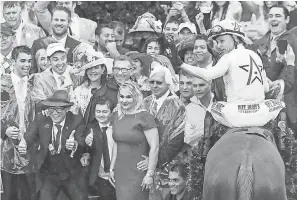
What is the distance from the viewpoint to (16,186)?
11.6 meters

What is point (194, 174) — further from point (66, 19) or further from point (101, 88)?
point (66, 19)

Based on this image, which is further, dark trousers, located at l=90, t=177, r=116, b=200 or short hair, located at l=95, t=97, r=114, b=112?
short hair, located at l=95, t=97, r=114, b=112

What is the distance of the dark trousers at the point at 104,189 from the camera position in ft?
36.9

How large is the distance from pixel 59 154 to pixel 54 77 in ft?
4.48

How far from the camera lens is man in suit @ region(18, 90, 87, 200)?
11109 mm

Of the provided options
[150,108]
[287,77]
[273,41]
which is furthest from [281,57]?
[150,108]

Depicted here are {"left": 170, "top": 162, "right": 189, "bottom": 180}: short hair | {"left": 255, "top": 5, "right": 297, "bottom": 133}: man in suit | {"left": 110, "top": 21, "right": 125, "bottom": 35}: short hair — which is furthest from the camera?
{"left": 110, "top": 21, "right": 125, "bottom": 35}: short hair

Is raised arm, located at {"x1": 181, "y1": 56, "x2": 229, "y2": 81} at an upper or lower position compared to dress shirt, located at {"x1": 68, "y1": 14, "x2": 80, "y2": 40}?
lower

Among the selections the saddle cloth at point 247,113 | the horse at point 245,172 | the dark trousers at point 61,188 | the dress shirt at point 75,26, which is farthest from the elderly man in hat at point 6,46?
the horse at point 245,172

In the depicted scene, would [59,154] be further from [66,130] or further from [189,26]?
[189,26]

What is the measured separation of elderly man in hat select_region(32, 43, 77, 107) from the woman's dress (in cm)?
173

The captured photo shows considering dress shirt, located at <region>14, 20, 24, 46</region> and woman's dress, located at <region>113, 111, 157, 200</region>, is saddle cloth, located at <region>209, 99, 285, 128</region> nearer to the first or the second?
woman's dress, located at <region>113, 111, 157, 200</region>

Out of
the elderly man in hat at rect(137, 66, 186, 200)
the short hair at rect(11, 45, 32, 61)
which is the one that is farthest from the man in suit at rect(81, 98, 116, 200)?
the short hair at rect(11, 45, 32, 61)

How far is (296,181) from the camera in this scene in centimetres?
984
